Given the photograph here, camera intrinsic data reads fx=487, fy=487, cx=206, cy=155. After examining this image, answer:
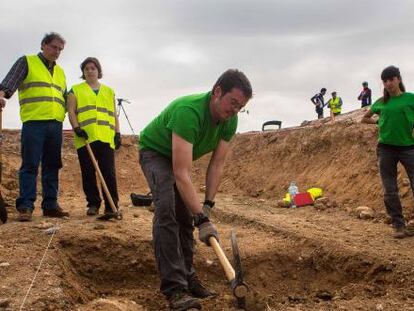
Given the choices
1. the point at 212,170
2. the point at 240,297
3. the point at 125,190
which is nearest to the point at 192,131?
the point at 212,170

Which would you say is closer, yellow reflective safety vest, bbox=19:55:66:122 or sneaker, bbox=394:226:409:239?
yellow reflective safety vest, bbox=19:55:66:122

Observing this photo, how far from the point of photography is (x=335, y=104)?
54.5 feet

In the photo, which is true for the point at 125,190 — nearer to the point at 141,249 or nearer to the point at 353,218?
the point at 353,218

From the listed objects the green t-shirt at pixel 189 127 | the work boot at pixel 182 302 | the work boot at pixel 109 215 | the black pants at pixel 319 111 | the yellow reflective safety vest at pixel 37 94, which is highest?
the black pants at pixel 319 111

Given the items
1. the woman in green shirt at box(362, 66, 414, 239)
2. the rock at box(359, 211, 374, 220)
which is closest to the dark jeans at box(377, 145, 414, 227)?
the woman in green shirt at box(362, 66, 414, 239)

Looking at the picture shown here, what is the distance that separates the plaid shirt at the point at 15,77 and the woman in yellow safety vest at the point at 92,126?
680 mm

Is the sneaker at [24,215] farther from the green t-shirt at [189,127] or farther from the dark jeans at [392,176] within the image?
the dark jeans at [392,176]

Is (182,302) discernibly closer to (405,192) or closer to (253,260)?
(253,260)

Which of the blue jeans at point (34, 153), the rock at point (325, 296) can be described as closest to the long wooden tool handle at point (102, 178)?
the blue jeans at point (34, 153)

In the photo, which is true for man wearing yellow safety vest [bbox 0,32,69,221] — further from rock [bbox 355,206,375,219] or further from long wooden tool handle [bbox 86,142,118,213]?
rock [bbox 355,206,375,219]

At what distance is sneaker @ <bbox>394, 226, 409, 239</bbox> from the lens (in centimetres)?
541

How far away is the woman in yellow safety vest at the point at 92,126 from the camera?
5738mm

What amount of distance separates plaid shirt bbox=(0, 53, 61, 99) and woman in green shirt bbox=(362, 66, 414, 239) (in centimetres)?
390

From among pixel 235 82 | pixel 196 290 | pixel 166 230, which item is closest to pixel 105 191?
pixel 196 290
